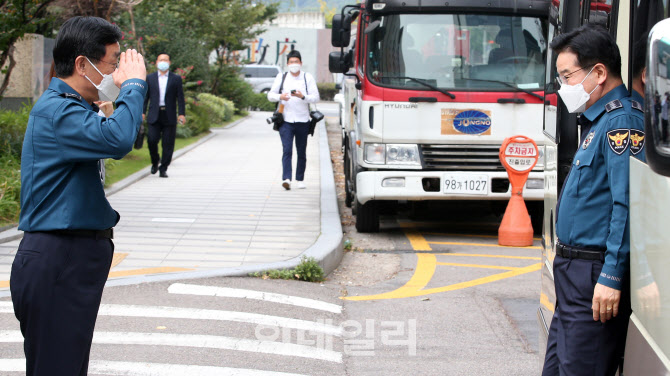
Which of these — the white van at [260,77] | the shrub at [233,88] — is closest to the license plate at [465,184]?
the shrub at [233,88]

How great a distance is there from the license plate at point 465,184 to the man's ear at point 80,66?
6.34 m

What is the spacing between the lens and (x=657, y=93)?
233 cm

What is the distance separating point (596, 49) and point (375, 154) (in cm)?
607

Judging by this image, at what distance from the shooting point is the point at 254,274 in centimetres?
725

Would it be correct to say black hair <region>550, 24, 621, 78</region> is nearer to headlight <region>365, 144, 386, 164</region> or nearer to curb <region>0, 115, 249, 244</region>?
curb <region>0, 115, 249, 244</region>

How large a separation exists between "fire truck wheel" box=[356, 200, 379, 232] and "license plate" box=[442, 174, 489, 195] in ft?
3.29

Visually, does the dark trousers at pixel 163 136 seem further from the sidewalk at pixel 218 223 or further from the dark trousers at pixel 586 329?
the dark trousers at pixel 586 329

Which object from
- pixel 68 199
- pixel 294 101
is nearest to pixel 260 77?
pixel 294 101

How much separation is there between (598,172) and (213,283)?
4275 mm

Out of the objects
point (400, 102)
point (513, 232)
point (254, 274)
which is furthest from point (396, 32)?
point (254, 274)

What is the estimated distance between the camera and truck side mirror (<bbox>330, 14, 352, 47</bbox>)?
9.84 metres

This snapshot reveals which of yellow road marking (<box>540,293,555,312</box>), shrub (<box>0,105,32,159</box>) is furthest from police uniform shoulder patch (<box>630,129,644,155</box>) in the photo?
shrub (<box>0,105,32,159</box>)

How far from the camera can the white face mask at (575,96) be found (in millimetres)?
3307

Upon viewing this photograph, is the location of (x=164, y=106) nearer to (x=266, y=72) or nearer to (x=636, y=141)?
(x=636, y=141)
